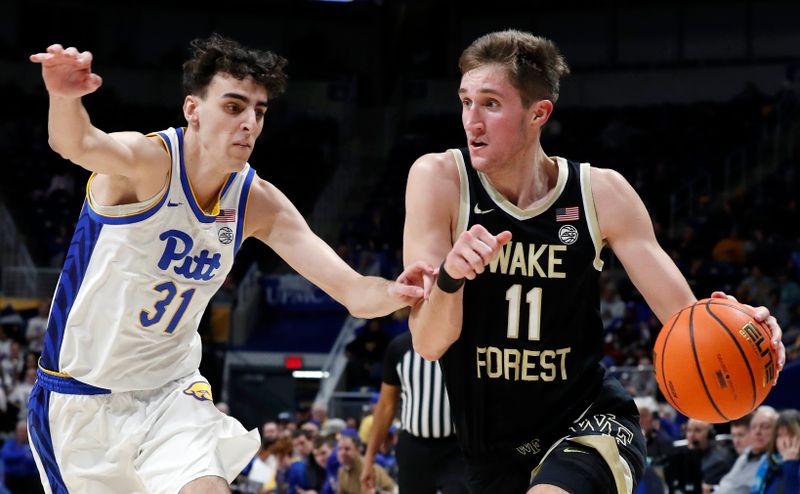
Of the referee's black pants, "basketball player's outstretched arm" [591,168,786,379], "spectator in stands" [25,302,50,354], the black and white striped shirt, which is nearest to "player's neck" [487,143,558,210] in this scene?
"basketball player's outstretched arm" [591,168,786,379]

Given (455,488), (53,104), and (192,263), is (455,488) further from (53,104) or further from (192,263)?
(53,104)

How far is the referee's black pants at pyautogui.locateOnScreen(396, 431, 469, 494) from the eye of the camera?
6910 mm

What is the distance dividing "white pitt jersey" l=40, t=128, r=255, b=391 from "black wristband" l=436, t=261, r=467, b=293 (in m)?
1.26

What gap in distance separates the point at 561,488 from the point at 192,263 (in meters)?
1.78

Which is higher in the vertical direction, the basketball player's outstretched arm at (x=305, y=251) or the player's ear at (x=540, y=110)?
the player's ear at (x=540, y=110)

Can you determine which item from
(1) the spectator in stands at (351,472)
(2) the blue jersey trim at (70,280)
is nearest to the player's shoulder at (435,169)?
(2) the blue jersey trim at (70,280)

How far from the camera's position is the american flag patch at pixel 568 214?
4.13m

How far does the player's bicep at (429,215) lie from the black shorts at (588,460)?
0.82m

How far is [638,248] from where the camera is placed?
414 cm

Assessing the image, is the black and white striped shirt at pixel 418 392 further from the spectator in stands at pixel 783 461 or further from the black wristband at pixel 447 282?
the black wristband at pixel 447 282

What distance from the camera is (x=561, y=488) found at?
3719mm

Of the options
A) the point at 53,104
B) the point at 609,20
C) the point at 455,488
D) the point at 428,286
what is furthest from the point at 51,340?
the point at 609,20

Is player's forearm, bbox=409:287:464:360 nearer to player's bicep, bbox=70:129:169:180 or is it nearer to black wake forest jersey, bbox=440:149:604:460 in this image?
black wake forest jersey, bbox=440:149:604:460

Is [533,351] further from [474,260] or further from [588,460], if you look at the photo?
[474,260]
